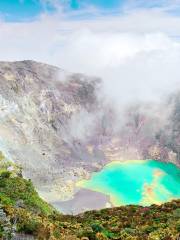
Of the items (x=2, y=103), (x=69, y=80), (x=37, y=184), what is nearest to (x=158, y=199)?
(x=37, y=184)

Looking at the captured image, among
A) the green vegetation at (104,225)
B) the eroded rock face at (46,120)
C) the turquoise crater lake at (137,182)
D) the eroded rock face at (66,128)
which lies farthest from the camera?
the eroded rock face at (66,128)

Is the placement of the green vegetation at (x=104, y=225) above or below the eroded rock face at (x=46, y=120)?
below

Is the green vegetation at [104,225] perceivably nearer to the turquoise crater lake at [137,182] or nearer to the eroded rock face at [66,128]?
the turquoise crater lake at [137,182]

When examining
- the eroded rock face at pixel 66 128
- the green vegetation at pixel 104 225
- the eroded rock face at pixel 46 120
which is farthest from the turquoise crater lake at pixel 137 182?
the green vegetation at pixel 104 225

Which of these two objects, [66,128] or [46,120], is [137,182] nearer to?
[66,128]

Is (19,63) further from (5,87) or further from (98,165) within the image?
(98,165)

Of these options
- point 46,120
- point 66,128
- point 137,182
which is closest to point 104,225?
point 137,182

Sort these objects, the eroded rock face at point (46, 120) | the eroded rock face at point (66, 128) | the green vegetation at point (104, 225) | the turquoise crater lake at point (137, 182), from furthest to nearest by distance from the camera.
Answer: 1. the eroded rock face at point (66, 128)
2. the eroded rock face at point (46, 120)
3. the turquoise crater lake at point (137, 182)
4. the green vegetation at point (104, 225)
